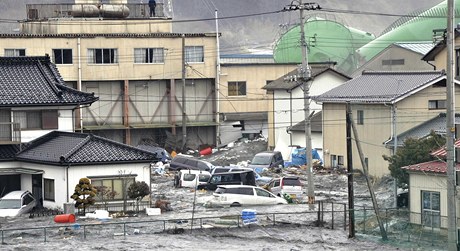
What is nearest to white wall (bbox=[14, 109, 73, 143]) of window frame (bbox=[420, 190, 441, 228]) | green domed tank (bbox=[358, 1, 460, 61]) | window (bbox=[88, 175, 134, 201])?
window (bbox=[88, 175, 134, 201])

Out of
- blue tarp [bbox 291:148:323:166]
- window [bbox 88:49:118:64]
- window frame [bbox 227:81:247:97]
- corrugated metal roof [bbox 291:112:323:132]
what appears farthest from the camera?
window frame [bbox 227:81:247:97]

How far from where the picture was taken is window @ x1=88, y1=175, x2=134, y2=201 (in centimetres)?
4344

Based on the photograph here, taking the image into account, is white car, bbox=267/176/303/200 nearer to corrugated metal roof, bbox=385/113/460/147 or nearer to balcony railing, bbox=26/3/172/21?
corrugated metal roof, bbox=385/113/460/147

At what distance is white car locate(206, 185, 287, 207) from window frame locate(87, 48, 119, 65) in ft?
90.3

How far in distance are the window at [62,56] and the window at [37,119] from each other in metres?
21.5

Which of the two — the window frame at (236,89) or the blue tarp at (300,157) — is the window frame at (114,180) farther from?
the window frame at (236,89)

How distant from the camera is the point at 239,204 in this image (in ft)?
145

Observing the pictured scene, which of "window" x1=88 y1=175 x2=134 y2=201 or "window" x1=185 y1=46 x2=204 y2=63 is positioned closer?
"window" x1=88 y1=175 x2=134 y2=201

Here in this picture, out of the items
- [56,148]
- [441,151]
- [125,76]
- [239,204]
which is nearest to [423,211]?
[441,151]

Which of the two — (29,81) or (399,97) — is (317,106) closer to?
A: (399,97)

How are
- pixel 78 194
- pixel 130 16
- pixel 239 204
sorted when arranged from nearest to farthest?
pixel 78 194 → pixel 239 204 → pixel 130 16

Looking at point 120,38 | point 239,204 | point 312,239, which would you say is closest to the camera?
point 312,239

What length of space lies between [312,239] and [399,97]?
15.4m

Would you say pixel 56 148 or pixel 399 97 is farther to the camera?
pixel 399 97
